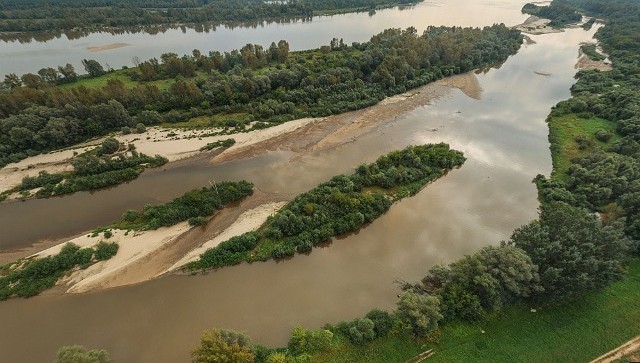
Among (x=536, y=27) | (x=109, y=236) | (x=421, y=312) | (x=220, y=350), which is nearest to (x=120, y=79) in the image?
(x=109, y=236)

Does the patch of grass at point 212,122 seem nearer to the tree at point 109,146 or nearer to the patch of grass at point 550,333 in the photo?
the tree at point 109,146

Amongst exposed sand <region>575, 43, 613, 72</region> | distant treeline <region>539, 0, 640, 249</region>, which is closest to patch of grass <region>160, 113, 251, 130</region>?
distant treeline <region>539, 0, 640, 249</region>

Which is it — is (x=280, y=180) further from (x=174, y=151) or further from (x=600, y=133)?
(x=600, y=133)

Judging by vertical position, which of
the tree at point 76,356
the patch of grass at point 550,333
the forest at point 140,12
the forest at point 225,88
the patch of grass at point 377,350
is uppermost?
the forest at point 140,12

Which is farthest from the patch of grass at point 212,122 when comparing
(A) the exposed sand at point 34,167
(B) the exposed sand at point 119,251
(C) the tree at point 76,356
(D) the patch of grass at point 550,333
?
(D) the patch of grass at point 550,333

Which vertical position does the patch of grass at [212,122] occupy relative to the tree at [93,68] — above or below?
below

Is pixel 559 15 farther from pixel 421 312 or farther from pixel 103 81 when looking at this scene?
pixel 103 81

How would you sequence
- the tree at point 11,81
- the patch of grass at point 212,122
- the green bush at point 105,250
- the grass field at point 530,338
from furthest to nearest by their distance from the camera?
the tree at point 11,81 → the patch of grass at point 212,122 → the green bush at point 105,250 → the grass field at point 530,338
